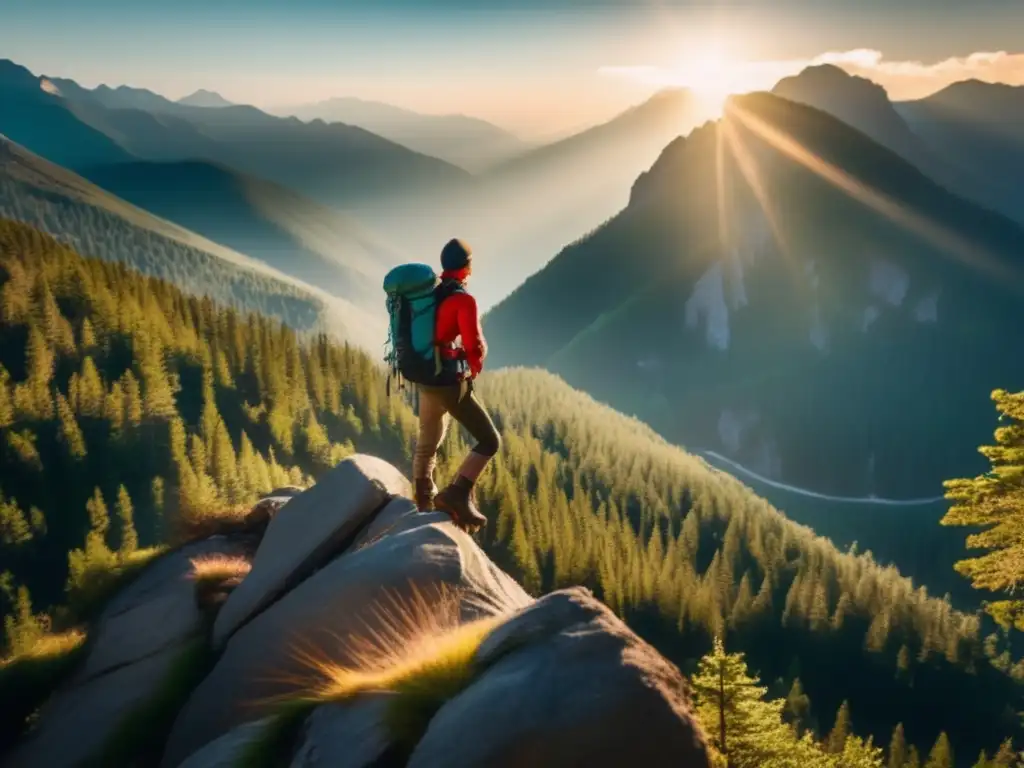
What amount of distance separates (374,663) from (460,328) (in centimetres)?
522

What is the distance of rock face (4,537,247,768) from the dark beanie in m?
9.08

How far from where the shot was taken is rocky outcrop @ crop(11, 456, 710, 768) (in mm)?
6426

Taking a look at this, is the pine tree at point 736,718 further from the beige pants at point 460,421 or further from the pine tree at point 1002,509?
the pine tree at point 1002,509

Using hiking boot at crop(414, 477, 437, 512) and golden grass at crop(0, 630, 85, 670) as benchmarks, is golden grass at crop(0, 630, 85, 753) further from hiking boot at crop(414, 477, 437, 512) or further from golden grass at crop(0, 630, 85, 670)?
hiking boot at crop(414, 477, 437, 512)

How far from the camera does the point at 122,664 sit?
45.3 feet

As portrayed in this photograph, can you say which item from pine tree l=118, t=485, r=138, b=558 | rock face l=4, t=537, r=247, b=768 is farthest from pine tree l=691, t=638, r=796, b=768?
pine tree l=118, t=485, r=138, b=558

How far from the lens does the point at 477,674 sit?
7734 millimetres

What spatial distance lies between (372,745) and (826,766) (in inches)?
526

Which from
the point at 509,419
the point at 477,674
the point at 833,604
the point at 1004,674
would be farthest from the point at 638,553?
the point at 477,674

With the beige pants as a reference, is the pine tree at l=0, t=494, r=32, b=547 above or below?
below

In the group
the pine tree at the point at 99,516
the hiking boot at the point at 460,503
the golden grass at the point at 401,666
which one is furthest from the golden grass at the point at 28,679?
the pine tree at the point at 99,516

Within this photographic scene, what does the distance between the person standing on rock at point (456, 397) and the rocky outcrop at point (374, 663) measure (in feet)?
1.90

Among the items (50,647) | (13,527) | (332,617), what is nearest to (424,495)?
(332,617)

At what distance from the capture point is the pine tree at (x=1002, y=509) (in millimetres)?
18797
